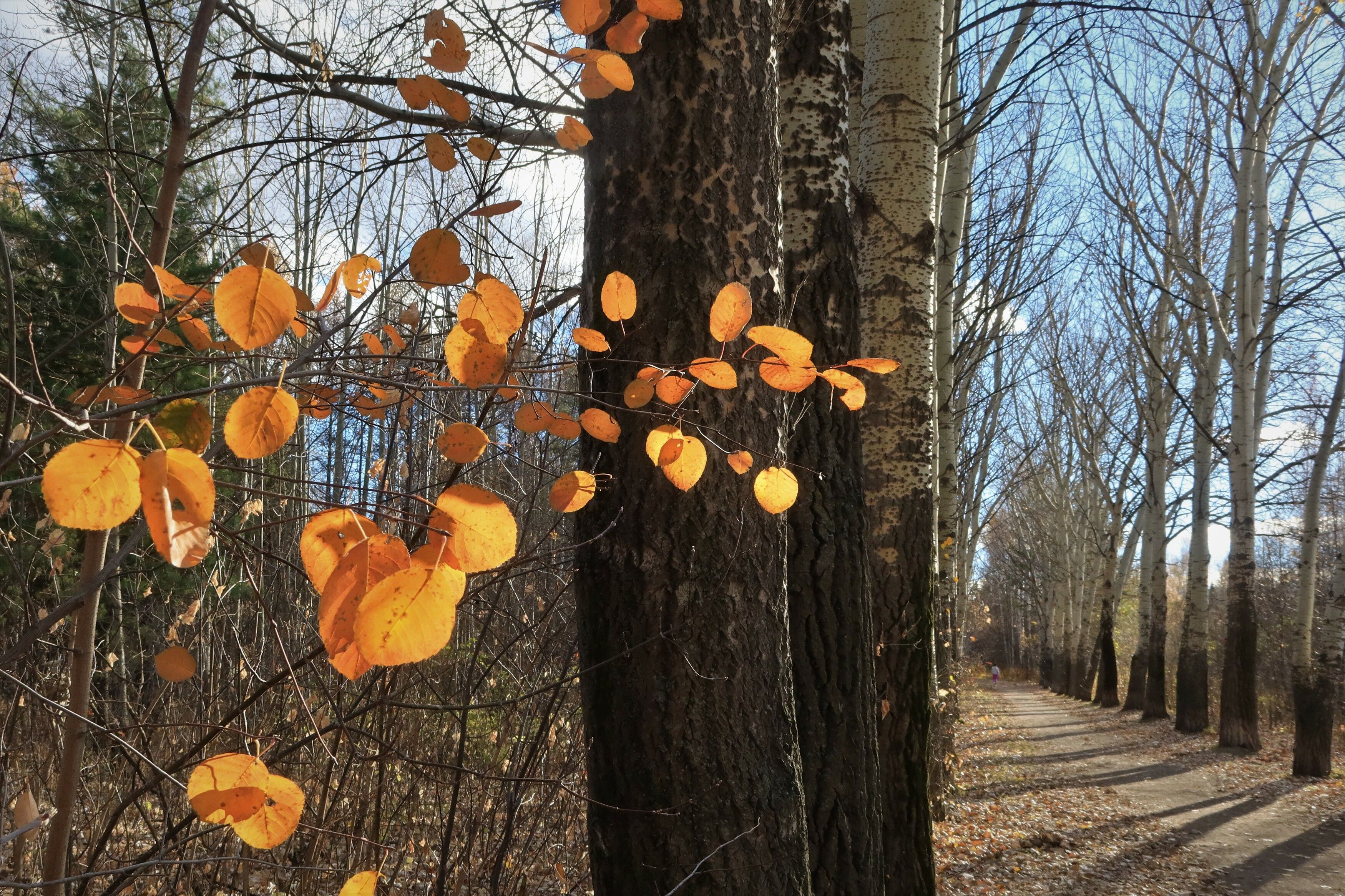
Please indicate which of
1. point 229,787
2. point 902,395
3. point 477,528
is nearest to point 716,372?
point 477,528

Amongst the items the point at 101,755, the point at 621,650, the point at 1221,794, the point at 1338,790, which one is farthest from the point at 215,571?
the point at 1338,790

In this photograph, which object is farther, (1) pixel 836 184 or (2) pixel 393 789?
(2) pixel 393 789

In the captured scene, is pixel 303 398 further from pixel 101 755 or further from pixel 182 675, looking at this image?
pixel 101 755

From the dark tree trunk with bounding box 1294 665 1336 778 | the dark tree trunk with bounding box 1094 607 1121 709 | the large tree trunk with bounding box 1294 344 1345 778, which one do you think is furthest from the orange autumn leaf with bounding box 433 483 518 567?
the dark tree trunk with bounding box 1094 607 1121 709

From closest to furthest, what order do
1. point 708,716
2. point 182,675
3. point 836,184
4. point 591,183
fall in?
point 182,675 → point 708,716 → point 591,183 → point 836,184

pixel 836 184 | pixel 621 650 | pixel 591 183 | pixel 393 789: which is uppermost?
pixel 836 184

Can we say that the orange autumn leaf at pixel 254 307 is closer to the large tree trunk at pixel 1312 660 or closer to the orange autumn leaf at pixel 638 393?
the orange autumn leaf at pixel 638 393

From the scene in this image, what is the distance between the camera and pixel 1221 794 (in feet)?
22.5

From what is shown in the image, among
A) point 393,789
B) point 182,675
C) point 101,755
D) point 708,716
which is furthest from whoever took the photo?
point 393,789

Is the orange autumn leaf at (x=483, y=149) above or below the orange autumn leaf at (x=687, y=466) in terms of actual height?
above

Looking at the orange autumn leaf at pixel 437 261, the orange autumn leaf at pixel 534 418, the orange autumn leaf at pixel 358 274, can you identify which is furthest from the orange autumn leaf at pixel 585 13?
the orange autumn leaf at pixel 534 418

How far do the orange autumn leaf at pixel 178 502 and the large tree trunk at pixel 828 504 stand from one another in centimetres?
134

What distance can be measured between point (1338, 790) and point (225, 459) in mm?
9110

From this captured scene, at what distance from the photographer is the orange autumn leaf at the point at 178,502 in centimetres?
57
